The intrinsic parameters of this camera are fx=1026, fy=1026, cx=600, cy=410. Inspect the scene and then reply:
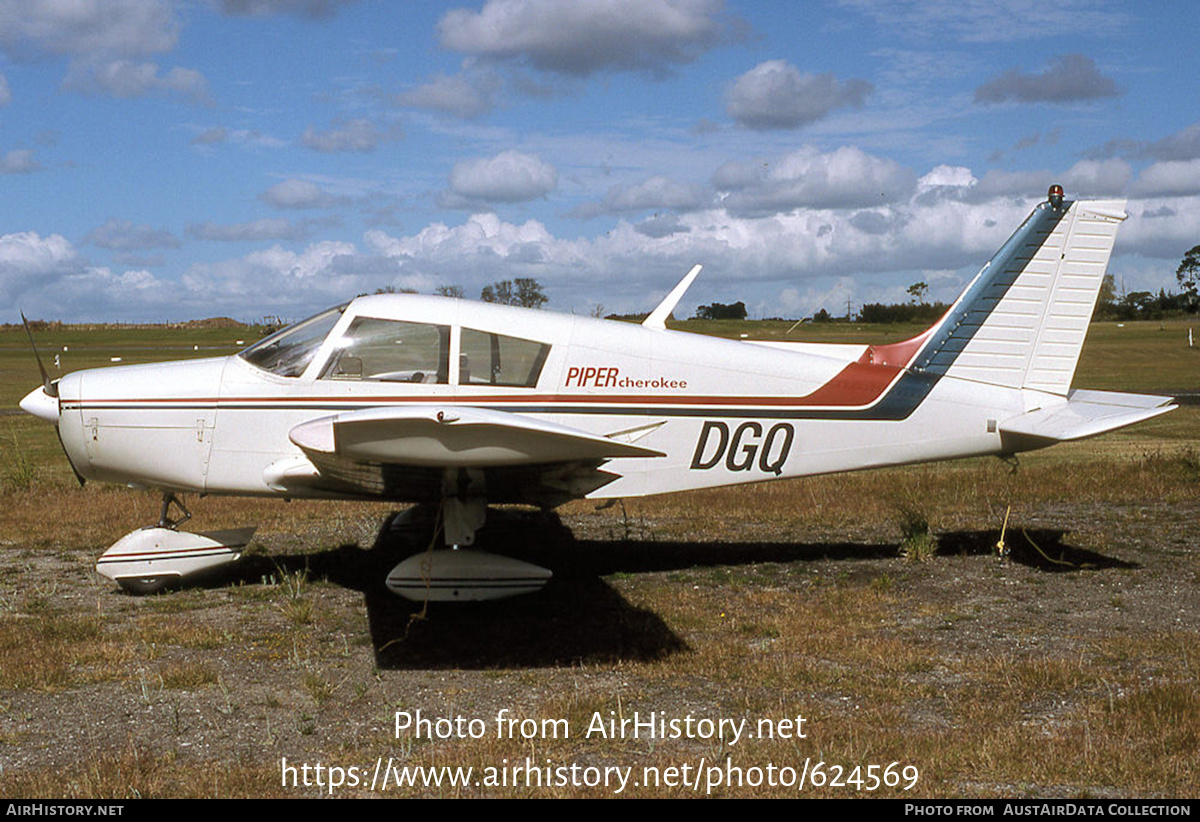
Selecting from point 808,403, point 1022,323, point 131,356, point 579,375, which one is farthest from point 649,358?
point 131,356

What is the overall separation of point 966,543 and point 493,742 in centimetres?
600

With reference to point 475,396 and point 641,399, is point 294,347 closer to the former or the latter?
point 475,396

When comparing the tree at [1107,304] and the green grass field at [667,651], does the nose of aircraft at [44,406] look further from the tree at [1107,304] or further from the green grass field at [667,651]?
the tree at [1107,304]

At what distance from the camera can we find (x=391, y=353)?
743 cm

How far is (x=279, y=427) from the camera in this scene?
7.39m

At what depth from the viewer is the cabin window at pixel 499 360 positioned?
7.46 meters

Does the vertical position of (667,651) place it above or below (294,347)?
below

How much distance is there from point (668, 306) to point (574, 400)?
1.53m

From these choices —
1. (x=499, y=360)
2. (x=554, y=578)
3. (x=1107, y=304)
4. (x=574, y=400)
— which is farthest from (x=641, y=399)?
(x=1107, y=304)

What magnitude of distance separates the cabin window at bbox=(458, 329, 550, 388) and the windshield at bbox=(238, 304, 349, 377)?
3.31ft

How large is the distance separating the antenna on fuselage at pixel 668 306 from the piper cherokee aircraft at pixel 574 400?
30 mm

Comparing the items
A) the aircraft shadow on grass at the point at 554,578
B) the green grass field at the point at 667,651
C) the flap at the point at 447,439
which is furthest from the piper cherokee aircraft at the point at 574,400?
the flap at the point at 447,439

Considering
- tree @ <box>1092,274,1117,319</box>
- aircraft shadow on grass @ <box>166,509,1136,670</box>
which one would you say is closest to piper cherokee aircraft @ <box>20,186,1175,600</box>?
aircraft shadow on grass @ <box>166,509,1136,670</box>
